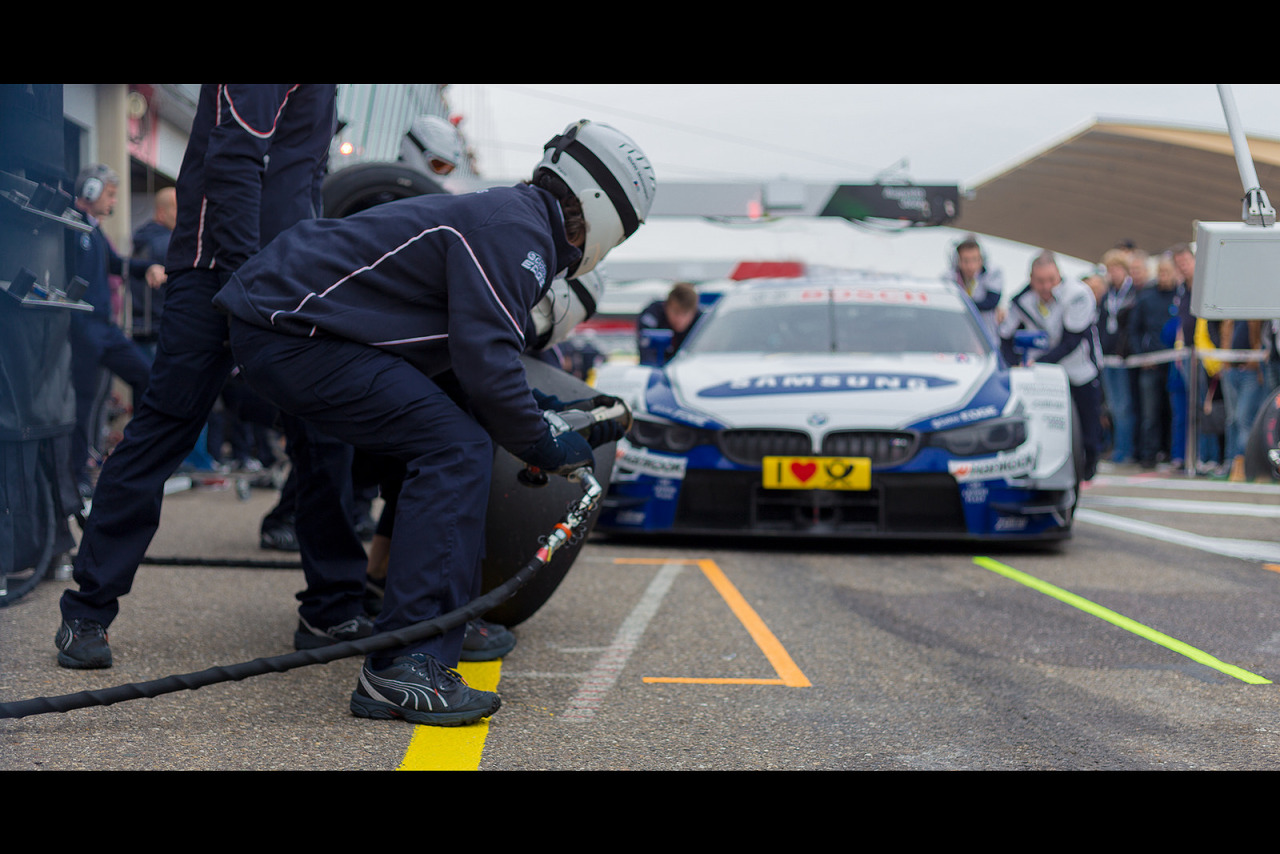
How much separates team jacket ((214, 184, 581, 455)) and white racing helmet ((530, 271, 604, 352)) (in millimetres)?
919

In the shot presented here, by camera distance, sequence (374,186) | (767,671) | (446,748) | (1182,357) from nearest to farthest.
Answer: (446,748) → (767,671) → (374,186) → (1182,357)

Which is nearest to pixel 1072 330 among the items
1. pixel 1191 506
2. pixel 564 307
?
pixel 1191 506

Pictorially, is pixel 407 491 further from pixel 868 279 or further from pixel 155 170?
pixel 155 170

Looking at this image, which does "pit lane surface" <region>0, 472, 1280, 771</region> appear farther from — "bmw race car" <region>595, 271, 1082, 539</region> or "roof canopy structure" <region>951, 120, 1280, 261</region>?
"roof canopy structure" <region>951, 120, 1280, 261</region>

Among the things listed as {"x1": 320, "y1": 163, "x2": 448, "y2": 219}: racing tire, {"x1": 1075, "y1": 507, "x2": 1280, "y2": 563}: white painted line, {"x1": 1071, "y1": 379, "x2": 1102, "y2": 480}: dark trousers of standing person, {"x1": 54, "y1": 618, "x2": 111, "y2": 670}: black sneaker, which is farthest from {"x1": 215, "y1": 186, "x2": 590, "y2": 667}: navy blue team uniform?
{"x1": 1071, "y1": 379, "x2": 1102, "y2": 480}: dark trousers of standing person

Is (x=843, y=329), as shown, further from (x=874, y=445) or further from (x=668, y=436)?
(x=668, y=436)

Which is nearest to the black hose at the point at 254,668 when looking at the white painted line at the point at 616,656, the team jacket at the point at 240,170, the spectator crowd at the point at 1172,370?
the white painted line at the point at 616,656

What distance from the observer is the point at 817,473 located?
5.79m

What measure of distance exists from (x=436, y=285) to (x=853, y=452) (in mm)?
3293

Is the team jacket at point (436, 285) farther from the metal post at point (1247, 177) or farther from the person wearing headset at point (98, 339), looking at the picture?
the person wearing headset at point (98, 339)

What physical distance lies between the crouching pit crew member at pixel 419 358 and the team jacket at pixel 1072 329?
5.96m

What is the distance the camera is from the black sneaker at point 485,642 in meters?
3.60

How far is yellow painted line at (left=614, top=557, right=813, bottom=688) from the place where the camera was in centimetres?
338

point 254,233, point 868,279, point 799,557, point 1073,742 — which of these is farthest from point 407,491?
point 868,279
